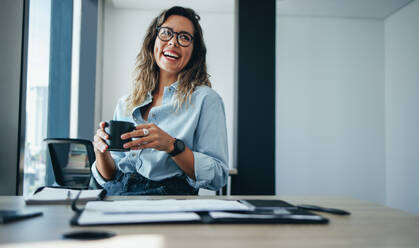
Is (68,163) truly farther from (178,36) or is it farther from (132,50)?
(132,50)

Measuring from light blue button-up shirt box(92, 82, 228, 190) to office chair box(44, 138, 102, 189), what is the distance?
0.87 ft

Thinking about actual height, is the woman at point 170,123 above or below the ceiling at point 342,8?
below

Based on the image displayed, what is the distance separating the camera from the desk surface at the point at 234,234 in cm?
47

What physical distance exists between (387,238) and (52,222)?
60cm

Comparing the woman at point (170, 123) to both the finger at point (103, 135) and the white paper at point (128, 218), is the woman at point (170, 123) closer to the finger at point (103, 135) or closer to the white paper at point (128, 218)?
the finger at point (103, 135)

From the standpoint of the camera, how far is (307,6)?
387 centimetres

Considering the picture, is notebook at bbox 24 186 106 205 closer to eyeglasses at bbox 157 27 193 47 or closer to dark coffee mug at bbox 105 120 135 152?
dark coffee mug at bbox 105 120 135 152

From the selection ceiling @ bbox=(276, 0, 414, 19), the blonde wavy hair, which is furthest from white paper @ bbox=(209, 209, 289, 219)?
ceiling @ bbox=(276, 0, 414, 19)

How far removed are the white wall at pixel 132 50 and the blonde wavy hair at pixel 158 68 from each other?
245 centimetres

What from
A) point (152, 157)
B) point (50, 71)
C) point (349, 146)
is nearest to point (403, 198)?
point (349, 146)

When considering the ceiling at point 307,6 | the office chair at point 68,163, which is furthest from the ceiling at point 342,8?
the office chair at point 68,163

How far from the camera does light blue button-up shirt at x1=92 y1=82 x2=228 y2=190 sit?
3.66 feet

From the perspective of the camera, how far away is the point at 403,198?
382 centimetres

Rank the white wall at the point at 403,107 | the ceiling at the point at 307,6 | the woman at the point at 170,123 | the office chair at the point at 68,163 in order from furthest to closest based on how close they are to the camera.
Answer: the ceiling at the point at 307,6 < the white wall at the point at 403,107 < the office chair at the point at 68,163 < the woman at the point at 170,123
